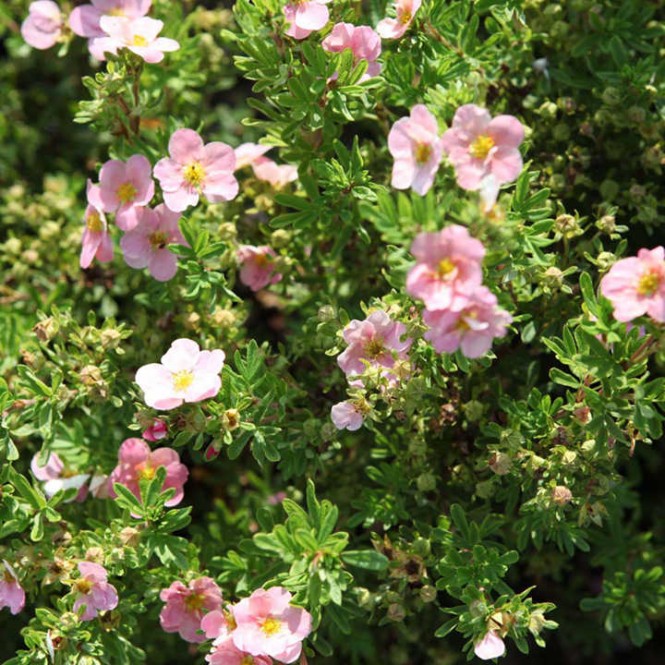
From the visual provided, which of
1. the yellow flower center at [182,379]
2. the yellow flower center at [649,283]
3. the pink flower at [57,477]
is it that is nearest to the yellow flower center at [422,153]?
the yellow flower center at [649,283]

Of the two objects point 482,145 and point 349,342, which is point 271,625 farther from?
point 482,145

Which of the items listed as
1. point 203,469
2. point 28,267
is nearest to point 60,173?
point 28,267

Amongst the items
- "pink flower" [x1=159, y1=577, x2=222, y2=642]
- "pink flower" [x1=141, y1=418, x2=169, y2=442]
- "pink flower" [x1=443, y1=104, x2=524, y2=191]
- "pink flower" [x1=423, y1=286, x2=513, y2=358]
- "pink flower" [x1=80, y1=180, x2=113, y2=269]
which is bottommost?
"pink flower" [x1=159, y1=577, x2=222, y2=642]

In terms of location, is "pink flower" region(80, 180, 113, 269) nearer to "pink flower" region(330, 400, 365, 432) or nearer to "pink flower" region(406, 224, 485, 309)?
"pink flower" region(330, 400, 365, 432)

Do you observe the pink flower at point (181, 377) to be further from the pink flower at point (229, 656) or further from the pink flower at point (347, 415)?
the pink flower at point (229, 656)

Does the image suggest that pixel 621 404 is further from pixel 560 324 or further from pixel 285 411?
pixel 285 411

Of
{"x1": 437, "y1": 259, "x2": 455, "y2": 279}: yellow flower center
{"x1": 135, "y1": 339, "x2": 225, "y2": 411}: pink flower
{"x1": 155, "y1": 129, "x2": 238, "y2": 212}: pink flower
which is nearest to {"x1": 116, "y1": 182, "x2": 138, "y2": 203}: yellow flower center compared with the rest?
{"x1": 155, "y1": 129, "x2": 238, "y2": 212}: pink flower
